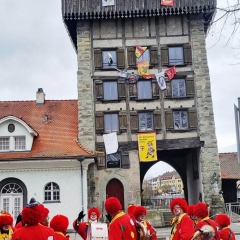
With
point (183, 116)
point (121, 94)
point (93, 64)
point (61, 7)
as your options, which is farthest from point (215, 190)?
point (61, 7)

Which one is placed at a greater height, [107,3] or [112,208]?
[107,3]

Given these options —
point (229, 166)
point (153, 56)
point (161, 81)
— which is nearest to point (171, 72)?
point (161, 81)

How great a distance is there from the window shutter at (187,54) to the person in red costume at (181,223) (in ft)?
71.6

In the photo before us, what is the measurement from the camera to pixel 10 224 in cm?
836

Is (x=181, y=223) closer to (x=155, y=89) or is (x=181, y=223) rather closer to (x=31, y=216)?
(x=31, y=216)

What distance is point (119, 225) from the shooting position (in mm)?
7129

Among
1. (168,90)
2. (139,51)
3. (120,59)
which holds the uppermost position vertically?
(139,51)

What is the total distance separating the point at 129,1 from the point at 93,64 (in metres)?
4.94

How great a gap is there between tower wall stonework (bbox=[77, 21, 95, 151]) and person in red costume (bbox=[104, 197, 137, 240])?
2057 centimetres

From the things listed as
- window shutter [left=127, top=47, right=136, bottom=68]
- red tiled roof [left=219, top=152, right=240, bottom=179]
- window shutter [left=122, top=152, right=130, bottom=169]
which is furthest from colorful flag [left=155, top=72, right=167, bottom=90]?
red tiled roof [left=219, top=152, right=240, bottom=179]

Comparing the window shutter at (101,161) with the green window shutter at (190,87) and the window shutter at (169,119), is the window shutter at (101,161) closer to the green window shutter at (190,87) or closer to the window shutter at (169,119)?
the window shutter at (169,119)

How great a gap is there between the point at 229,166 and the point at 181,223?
28.5 meters

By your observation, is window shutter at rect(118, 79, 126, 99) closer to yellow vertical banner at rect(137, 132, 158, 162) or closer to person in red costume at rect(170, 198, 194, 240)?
yellow vertical banner at rect(137, 132, 158, 162)

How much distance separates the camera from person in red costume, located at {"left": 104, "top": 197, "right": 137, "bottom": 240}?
7.10m
